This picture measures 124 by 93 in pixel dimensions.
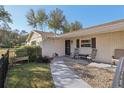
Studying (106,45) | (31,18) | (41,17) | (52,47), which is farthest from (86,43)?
(31,18)

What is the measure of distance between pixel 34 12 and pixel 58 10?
6047mm

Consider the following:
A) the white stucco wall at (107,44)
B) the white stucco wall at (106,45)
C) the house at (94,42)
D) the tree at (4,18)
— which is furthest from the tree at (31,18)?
the white stucco wall at (107,44)

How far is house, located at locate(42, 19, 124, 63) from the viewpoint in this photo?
11.7 meters

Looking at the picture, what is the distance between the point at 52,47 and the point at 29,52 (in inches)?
189

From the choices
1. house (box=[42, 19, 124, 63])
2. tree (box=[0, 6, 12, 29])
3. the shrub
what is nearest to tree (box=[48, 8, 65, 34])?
house (box=[42, 19, 124, 63])

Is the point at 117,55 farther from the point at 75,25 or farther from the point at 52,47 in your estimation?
the point at 75,25

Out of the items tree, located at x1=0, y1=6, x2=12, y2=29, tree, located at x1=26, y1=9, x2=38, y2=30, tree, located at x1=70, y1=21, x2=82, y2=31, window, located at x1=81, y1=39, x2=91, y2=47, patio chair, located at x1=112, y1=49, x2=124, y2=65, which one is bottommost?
patio chair, located at x1=112, y1=49, x2=124, y2=65

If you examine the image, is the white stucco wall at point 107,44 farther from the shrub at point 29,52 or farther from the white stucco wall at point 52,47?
the white stucco wall at point 52,47

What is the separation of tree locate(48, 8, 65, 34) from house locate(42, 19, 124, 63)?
1849cm

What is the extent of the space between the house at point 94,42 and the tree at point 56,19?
60.7ft

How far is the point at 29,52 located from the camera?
49.7 feet

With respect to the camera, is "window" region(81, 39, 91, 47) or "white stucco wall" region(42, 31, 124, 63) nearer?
"white stucco wall" region(42, 31, 124, 63)

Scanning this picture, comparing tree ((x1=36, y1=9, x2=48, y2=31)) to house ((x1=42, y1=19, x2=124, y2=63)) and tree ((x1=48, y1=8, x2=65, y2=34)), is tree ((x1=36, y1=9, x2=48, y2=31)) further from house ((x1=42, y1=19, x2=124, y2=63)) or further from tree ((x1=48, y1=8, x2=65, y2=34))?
house ((x1=42, y1=19, x2=124, y2=63))
